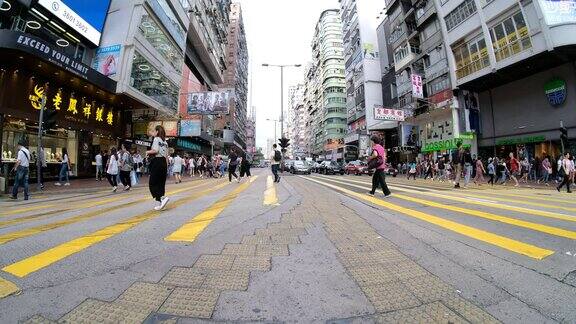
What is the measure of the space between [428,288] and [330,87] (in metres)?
81.5

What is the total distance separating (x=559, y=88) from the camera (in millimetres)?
19719

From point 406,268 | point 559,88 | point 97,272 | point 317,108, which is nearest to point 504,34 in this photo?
point 559,88

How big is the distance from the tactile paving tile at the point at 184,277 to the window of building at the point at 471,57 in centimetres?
2724

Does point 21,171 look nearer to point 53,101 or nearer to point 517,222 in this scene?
point 53,101

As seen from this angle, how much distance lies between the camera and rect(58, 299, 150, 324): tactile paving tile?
1.91 metres

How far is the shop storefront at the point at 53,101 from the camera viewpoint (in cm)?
1366

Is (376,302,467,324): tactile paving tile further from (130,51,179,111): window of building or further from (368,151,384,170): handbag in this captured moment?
(130,51,179,111): window of building

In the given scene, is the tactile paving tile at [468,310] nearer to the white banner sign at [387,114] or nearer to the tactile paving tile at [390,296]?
the tactile paving tile at [390,296]

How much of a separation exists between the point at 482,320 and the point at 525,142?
84.1ft

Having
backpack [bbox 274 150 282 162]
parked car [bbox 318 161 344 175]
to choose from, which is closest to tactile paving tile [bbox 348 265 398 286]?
backpack [bbox 274 150 282 162]

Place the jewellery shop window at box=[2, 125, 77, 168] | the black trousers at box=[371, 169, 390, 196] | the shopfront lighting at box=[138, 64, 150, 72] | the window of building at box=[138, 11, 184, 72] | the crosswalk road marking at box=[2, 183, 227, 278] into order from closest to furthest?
1. the crosswalk road marking at box=[2, 183, 227, 278]
2. the black trousers at box=[371, 169, 390, 196]
3. the jewellery shop window at box=[2, 125, 77, 168]
4. the shopfront lighting at box=[138, 64, 150, 72]
5. the window of building at box=[138, 11, 184, 72]

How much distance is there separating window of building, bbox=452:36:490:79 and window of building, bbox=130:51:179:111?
24839 mm

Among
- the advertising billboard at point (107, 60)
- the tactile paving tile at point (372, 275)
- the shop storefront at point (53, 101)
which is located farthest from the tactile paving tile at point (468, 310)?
the advertising billboard at point (107, 60)

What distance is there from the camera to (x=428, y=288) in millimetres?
2387
